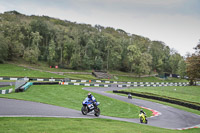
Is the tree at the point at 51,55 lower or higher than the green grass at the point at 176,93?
higher

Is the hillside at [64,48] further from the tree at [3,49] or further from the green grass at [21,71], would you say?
the green grass at [21,71]

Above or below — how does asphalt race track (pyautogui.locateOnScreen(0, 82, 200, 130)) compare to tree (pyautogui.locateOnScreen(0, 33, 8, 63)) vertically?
below

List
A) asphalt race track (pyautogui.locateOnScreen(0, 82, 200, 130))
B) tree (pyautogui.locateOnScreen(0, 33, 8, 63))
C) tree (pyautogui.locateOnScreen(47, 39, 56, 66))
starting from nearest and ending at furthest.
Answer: asphalt race track (pyautogui.locateOnScreen(0, 82, 200, 130)) → tree (pyautogui.locateOnScreen(0, 33, 8, 63)) → tree (pyautogui.locateOnScreen(47, 39, 56, 66))

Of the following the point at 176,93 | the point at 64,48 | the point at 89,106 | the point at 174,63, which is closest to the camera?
the point at 89,106

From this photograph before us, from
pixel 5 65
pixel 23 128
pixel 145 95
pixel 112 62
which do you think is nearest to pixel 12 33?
pixel 5 65

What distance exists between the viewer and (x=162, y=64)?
12069 cm

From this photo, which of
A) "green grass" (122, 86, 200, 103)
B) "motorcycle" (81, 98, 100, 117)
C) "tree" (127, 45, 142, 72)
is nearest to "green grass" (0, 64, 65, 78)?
"green grass" (122, 86, 200, 103)

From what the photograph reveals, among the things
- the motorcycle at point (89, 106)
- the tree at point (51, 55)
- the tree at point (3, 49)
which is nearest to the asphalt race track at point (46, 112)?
the motorcycle at point (89, 106)

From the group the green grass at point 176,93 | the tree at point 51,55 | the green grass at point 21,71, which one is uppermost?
the tree at point 51,55

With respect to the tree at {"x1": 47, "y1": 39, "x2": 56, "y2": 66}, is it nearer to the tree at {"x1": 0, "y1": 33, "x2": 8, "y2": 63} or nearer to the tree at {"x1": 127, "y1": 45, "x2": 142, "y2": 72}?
the tree at {"x1": 0, "y1": 33, "x2": 8, "y2": 63}

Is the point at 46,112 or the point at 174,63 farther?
the point at 174,63

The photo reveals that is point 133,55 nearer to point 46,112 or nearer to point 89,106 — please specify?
point 89,106

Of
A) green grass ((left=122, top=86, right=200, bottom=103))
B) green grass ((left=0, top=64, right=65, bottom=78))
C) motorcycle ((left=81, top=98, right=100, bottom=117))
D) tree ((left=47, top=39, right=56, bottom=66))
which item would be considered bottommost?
green grass ((left=122, top=86, right=200, bottom=103))

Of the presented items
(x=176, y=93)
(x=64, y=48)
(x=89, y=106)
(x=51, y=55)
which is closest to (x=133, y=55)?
(x=64, y=48)
